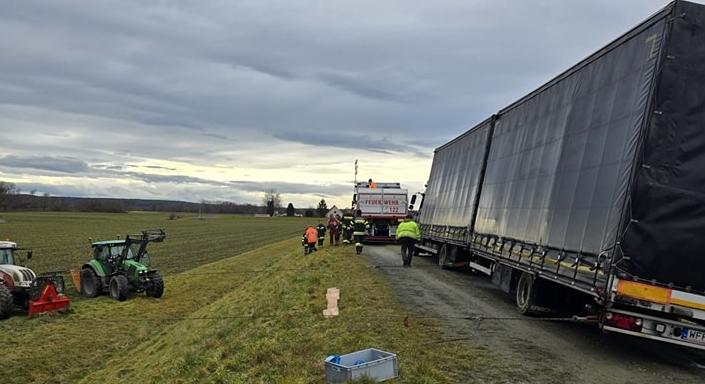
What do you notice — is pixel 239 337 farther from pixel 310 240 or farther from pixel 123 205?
pixel 123 205

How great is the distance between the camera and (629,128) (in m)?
7.31

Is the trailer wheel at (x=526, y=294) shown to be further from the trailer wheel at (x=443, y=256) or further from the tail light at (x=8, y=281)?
the tail light at (x=8, y=281)

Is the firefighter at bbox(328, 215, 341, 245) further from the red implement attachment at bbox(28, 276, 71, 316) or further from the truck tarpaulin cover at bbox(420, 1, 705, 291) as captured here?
the truck tarpaulin cover at bbox(420, 1, 705, 291)

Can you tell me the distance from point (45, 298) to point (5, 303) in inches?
36.1

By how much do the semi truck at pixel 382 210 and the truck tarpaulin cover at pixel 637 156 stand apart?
65.1ft

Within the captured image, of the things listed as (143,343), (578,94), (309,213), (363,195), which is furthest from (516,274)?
(309,213)

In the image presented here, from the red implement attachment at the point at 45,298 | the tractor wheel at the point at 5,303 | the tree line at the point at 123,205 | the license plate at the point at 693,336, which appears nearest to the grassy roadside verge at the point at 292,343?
the license plate at the point at 693,336

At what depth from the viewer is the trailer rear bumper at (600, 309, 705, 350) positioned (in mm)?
6984

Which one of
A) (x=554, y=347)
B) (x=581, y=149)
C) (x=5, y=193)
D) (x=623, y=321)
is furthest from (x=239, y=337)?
(x=5, y=193)

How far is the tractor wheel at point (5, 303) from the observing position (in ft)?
48.3

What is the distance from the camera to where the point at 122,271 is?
737 inches

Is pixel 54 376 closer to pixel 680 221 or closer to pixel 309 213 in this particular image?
pixel 680 221

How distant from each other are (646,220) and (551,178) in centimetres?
284

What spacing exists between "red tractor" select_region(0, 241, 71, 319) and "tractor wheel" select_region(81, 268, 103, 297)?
224 cm
